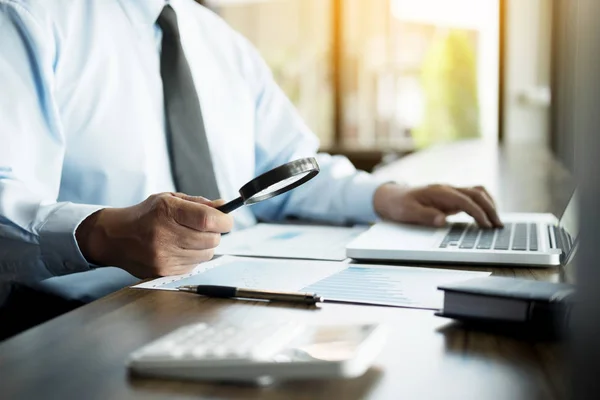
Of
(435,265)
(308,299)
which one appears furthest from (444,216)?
(308,299)

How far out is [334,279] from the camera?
0.93 meters

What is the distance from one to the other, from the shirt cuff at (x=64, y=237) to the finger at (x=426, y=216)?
1.87 ft

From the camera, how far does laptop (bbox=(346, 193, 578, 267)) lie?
1.01m

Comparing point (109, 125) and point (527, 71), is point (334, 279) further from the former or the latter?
point (527, 71)

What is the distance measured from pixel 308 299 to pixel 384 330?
0.18 m

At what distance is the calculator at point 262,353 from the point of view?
54 centimetres

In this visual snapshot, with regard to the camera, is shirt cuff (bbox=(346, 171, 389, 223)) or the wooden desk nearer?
the wooden desk

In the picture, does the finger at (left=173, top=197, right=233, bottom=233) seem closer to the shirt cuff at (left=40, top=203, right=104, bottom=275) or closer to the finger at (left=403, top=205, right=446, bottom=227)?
the shirt cuff at (left=40, top=203, right=104, bottom=275)

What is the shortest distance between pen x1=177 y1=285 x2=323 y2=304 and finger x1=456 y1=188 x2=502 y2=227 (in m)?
0.57

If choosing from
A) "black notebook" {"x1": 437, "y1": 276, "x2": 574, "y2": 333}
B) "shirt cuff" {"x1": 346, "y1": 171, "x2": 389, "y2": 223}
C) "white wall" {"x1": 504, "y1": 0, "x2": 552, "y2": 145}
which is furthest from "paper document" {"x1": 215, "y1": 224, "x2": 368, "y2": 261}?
"white wall" {"x1": 504, "y1": 0, "x2": 552, "y2": 145}

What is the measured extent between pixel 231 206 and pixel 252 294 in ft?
0.51

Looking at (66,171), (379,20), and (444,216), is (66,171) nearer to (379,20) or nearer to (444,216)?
(444,216)

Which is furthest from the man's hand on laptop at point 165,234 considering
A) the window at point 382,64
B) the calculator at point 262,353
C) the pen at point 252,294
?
the window at point 382,64

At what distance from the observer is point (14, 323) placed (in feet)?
3.72
